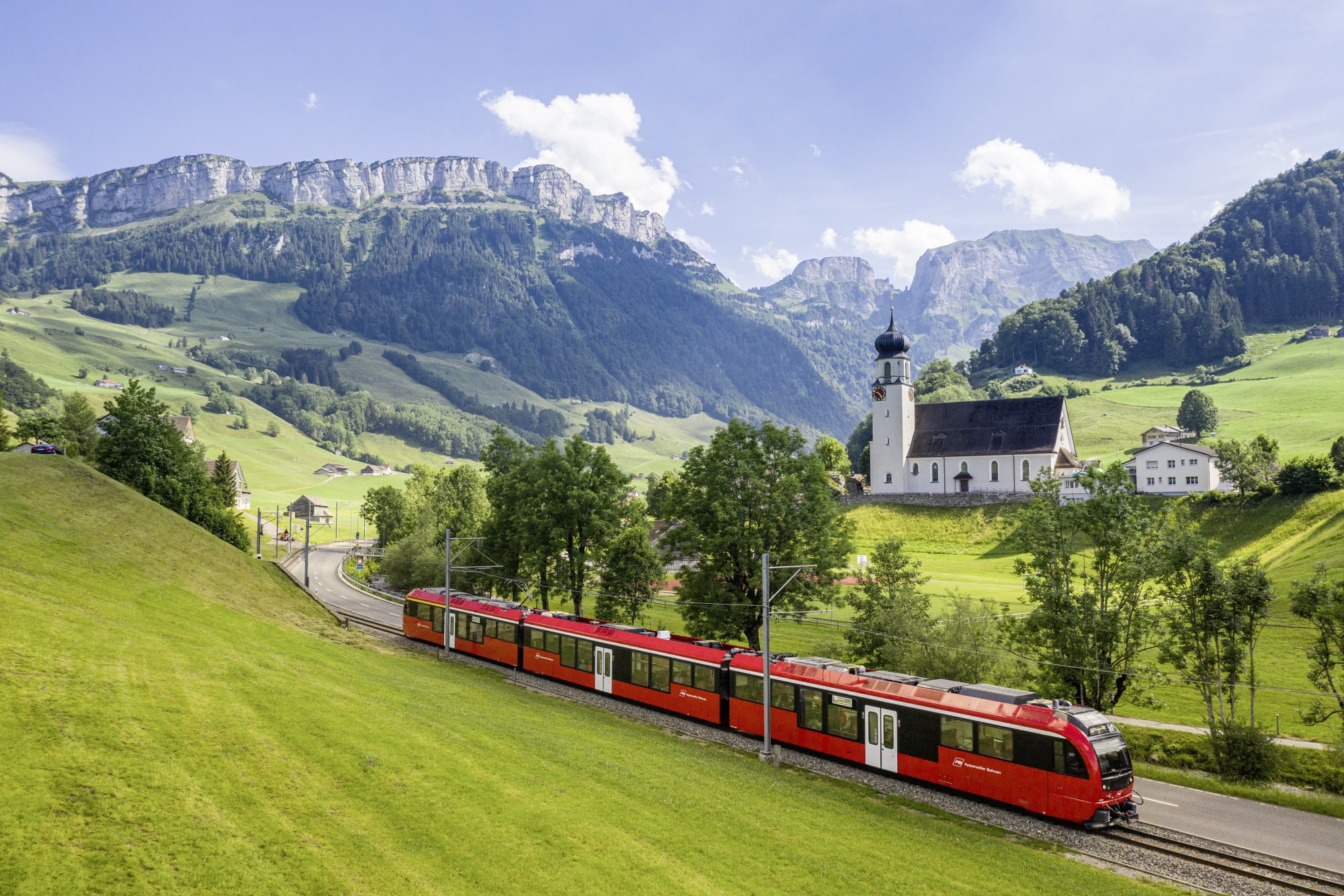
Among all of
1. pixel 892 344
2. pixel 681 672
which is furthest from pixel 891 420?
pixel 681 672

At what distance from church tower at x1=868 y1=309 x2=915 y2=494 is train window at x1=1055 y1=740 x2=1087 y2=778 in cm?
9422

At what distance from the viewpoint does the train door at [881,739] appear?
27.1 meters

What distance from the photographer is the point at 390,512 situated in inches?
→ 4097

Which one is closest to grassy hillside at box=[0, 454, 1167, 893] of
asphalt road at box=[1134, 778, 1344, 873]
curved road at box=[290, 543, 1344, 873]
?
curved road at box=[290, 543, 1344, 873]

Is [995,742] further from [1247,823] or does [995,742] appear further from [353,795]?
[353,795]

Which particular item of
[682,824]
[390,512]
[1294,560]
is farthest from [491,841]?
[390,512]

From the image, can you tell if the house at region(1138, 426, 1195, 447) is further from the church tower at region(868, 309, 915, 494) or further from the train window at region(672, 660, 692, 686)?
the train window at region(672, 660, 692, 686)

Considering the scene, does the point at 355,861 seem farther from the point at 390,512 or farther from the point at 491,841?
the point at 390,512

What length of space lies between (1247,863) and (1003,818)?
6.03 meters

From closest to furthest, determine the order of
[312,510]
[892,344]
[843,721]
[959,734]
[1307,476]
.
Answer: [959,734] → [843,721] → [1307,476] → [892,344] → [312,510]

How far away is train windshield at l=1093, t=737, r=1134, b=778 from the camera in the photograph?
22.6 meters

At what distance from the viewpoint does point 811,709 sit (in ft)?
97.3

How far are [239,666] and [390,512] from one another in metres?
83.6

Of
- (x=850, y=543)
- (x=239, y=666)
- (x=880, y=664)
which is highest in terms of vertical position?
(x=850, y=543)
